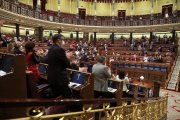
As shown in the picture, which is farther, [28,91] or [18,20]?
[18,20]

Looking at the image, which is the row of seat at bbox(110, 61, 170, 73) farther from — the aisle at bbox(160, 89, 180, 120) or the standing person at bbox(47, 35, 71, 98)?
the standing person at bbox(47, 35, 71, 98)

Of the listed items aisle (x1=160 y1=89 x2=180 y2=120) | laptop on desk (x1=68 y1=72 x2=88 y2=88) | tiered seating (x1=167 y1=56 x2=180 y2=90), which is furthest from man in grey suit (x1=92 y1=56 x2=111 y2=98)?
tiered seating (x1=167 y1=56 x2=180 y2=90)

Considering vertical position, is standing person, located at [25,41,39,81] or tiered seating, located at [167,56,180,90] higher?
standing person, located at [25,41,39,81]

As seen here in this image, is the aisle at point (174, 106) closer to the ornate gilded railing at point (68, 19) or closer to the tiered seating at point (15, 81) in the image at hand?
the tiered seating at point (15, 81)

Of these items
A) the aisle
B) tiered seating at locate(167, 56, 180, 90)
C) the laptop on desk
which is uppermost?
the laptop on desk

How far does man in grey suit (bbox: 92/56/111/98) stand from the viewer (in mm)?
4262

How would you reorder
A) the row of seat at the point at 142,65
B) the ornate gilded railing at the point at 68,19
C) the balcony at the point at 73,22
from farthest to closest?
1. the balcony at the point at 73,22
2. the ornate gilded railing at the point at 68,19
3. the row of seat at the point at 142,65

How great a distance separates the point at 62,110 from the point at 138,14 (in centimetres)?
2827

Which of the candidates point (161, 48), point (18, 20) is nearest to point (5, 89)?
point (18, 20)

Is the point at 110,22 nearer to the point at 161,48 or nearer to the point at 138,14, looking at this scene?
the point at 138,14

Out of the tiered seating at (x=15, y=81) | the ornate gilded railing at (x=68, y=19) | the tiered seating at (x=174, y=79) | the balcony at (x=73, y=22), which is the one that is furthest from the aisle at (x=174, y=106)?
the ornate gilded railing at (x=68, y=19)

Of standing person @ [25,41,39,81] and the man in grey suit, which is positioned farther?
the man in grey suit

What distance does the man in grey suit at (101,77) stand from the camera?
4.26m

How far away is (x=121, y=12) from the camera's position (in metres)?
30.5
